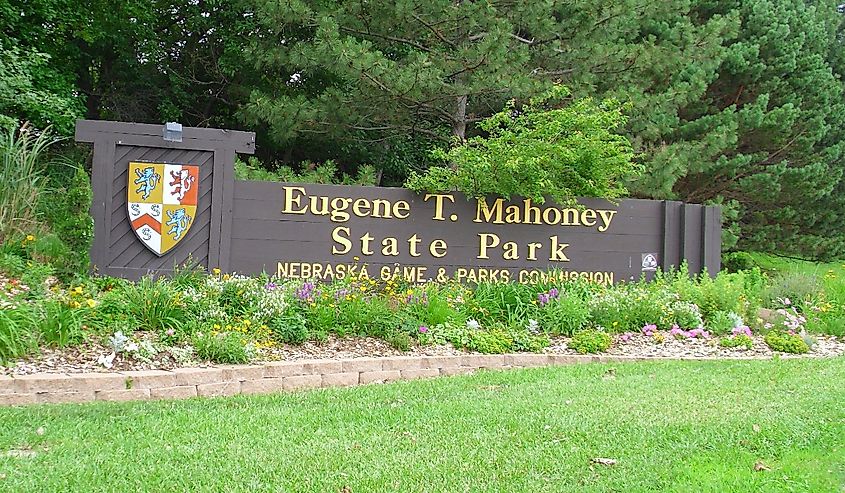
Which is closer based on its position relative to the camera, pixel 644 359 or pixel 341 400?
pixel 341 400

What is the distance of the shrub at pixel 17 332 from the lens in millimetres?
5004

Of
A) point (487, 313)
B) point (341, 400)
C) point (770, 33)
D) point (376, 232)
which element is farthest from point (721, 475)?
point (770, 33)

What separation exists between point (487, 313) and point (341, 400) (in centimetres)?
261

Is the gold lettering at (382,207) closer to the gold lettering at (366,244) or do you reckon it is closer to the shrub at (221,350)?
the gold lettering at (366,244)

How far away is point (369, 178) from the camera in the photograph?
10188 millimetres

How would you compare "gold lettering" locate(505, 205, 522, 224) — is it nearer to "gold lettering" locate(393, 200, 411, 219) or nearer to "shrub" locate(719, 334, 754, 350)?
"gold lettering" locate(393, 200, 411, 219)

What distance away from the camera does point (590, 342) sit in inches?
264

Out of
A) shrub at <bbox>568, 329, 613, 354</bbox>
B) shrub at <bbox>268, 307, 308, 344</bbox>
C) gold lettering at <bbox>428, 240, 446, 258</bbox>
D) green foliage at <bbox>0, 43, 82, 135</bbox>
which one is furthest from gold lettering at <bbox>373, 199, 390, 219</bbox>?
green foliage at <bbox>0, 43, 82, 135</bbox>

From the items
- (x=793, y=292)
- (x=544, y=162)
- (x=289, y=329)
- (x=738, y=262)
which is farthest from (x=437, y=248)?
(x=738, y=262)

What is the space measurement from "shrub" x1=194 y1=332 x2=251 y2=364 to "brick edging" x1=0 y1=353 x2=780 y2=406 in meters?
0.13

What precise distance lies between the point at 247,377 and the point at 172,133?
3110mm

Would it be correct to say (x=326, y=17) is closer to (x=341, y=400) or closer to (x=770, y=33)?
(x=341, y=400)

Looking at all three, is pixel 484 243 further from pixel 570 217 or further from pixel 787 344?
pixel 787 344

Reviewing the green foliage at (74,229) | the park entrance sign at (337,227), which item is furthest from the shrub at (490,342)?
the green foliage at (74,229)
